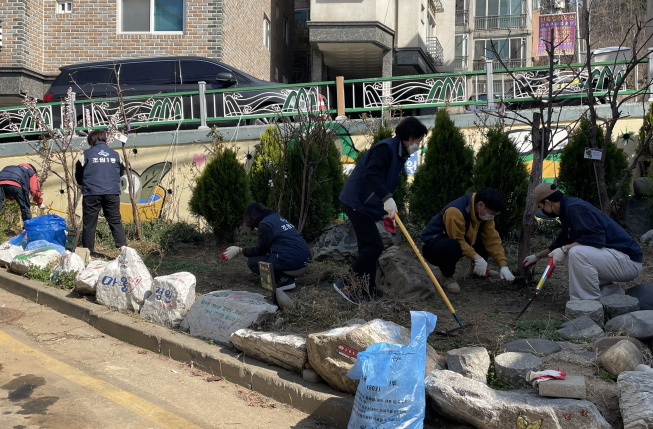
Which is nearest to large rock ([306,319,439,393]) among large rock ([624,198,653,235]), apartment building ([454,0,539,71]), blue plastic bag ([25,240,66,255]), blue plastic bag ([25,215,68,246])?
blue plastic bag ([25,240,66,255])

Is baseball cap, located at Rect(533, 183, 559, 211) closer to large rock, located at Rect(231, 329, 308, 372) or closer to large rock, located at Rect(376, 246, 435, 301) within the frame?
large rock, located at Rect(376, 246, 435, 301)

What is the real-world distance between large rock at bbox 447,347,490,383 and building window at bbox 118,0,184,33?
13.6 m

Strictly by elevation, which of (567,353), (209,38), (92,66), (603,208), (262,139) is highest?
(209,38)

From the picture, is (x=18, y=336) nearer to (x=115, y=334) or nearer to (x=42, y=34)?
(x=115, y=334)

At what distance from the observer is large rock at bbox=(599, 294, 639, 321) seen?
16.4ft

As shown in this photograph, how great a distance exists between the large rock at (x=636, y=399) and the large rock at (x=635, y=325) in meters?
0.91

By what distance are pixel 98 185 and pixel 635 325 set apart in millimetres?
6098

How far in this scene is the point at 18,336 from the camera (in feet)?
18.9

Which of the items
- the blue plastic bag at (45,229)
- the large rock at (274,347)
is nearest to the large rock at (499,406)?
the large rock at (274,347)

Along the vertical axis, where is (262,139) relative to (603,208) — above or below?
above

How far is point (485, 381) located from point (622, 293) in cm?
225

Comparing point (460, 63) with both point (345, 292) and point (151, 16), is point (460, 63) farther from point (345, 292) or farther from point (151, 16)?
point (345, 292)

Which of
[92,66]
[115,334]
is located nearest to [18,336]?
[115,334]

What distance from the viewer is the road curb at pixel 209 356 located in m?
4.21
